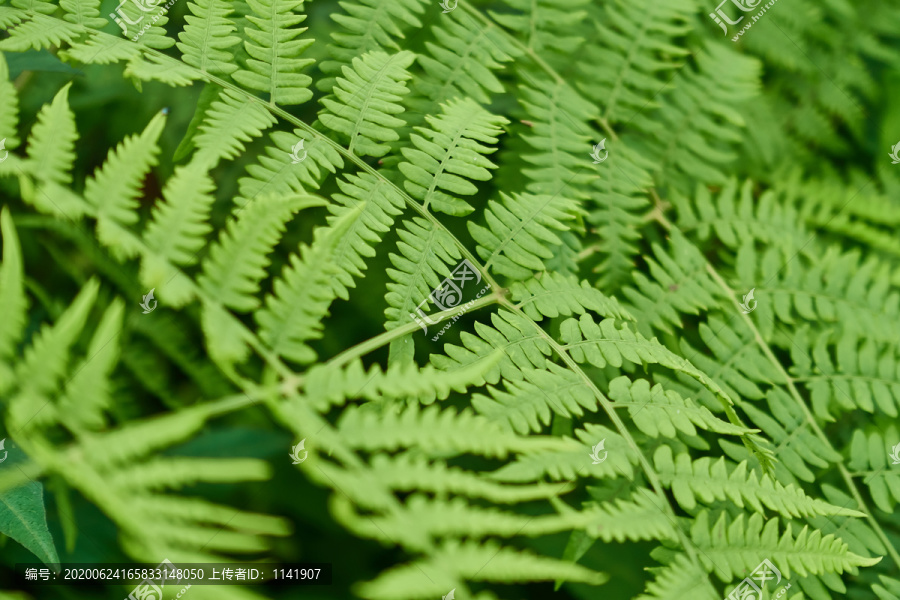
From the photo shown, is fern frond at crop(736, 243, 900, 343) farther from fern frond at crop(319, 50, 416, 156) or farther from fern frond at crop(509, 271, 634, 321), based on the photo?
fern frond at crop(319, 50, 416, 156)

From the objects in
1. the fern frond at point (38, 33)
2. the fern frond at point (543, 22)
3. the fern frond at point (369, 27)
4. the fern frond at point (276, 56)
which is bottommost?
the fern frond at point (38, 33)

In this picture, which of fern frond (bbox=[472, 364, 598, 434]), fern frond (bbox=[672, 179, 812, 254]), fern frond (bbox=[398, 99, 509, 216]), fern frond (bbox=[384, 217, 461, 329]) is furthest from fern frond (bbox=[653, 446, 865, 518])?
fern frond (bbox=[672, 179, 812, 254])

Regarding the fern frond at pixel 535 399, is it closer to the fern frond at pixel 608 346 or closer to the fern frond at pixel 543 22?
the fern frond at pixel 608 346

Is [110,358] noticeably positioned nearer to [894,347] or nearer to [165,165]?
[165,165]

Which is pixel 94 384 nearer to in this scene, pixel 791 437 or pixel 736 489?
pixel 736 489

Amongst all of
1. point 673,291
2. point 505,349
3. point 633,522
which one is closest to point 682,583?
point 633,522

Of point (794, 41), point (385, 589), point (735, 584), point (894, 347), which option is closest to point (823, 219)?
point (894, 347)

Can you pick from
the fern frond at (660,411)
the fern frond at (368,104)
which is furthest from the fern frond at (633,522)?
the fern frond at (368,104)
